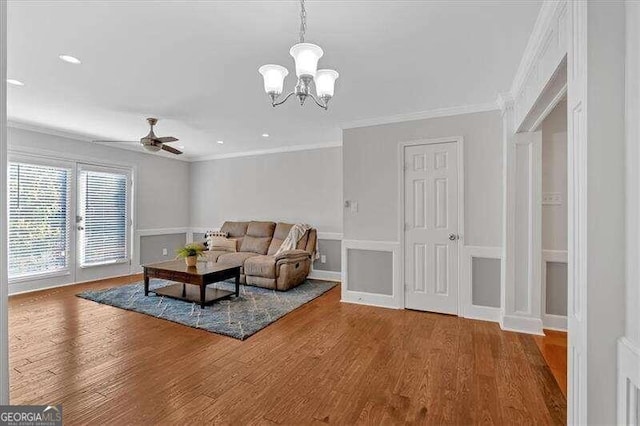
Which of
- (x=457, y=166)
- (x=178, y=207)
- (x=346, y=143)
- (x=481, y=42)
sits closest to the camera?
(x=481, y=42)

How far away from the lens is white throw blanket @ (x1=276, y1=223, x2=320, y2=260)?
17.7 ft

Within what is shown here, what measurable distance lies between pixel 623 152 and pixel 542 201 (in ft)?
8.32

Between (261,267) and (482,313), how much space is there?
3090 millimetres

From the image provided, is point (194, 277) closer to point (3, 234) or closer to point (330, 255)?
point (330, 255)

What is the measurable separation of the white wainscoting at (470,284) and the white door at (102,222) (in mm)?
5857

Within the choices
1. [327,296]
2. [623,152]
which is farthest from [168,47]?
[327,296]

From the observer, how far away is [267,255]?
5.52 meters

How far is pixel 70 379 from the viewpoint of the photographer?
225 cm

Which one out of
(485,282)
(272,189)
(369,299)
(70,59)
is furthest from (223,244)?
(485,282)

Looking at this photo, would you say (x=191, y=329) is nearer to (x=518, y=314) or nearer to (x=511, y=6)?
(x=518, y=314)

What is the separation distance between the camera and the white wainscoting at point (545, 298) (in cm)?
325

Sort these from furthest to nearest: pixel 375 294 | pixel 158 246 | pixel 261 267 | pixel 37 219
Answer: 1. pixel 158 246
2. pixel 261 267
3. pixel 37 219
4. pixel 375 294

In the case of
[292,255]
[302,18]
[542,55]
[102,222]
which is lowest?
[292,255]

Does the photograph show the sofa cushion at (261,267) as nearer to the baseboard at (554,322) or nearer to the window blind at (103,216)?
the window blind at (103,216)
